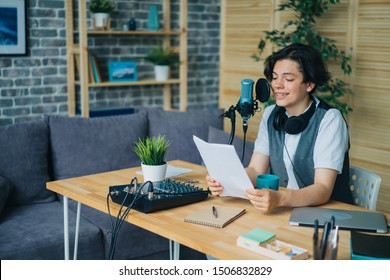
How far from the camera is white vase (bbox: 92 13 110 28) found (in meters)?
4.52

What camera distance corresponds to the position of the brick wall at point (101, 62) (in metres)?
4.35

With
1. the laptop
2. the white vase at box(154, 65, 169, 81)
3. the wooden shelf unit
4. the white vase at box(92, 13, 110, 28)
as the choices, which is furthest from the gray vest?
the white vase at box(154, 65, 169, 81)

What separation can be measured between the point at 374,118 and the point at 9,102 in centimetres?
264

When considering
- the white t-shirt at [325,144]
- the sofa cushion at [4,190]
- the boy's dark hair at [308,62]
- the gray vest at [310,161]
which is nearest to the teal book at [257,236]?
the white t-shirt at [325,144]

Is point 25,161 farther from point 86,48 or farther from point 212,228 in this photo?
point 212,228

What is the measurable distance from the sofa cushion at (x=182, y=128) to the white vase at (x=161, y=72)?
99 cm

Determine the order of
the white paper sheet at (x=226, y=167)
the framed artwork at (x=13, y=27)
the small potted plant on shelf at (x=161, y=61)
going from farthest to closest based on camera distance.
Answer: the small potted plant on shelf at (x=161, y=61) < the framed artwork at (x=13, y=27) < the white paper sheet at (x=226, y=167)

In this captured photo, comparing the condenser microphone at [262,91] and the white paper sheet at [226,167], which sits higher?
the condenser microphone at [262,91]

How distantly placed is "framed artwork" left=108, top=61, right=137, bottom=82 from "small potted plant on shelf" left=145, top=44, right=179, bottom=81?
0.18 meters

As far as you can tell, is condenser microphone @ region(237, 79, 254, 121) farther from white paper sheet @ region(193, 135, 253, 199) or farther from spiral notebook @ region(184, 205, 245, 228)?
spiral notebook @ region(184, 205, 245, 228)

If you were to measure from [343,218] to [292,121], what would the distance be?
23.5 inches

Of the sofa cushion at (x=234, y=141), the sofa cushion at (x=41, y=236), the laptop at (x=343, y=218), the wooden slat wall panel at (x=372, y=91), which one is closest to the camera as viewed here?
the laptop at (x=343, y=218)

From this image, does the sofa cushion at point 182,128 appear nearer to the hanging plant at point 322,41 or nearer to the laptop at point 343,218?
the hanging plant at point 322,41

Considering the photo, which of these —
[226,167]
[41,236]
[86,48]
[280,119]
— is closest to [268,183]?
[226,167]
